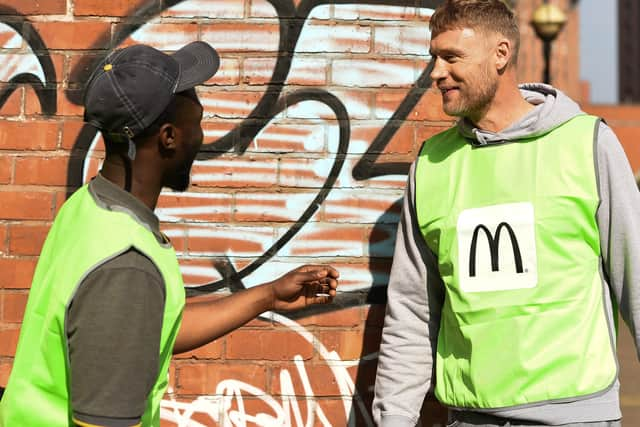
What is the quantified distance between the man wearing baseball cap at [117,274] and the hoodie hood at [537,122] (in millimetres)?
1024

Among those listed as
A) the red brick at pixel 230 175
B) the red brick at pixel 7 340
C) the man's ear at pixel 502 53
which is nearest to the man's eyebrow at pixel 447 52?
the man's ear at pixel 502 53

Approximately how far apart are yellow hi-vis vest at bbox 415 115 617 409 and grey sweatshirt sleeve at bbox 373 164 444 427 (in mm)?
127

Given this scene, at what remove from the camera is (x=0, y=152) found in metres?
3.57

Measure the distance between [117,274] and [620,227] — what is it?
4.91 ft

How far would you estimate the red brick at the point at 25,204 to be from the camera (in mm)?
3562

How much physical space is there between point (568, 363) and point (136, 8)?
1988mm

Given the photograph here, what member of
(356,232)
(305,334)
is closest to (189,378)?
(305,334)

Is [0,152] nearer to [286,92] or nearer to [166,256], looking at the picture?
[286,92]

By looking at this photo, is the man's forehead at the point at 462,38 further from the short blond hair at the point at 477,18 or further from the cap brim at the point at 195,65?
the cap brim at the point at 195,65

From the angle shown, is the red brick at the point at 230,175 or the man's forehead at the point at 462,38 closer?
the man's forehead at the point at 462,38

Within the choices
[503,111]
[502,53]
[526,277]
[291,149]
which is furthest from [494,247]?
[291,149]

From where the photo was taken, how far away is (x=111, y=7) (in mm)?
3574

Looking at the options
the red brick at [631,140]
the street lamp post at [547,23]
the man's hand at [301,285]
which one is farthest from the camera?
the red brick at [631,140]

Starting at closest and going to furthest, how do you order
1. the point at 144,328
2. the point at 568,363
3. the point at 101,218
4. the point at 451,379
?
the point at 144,328, the point at 101,218, the point at 568,363, the point at 451,379
